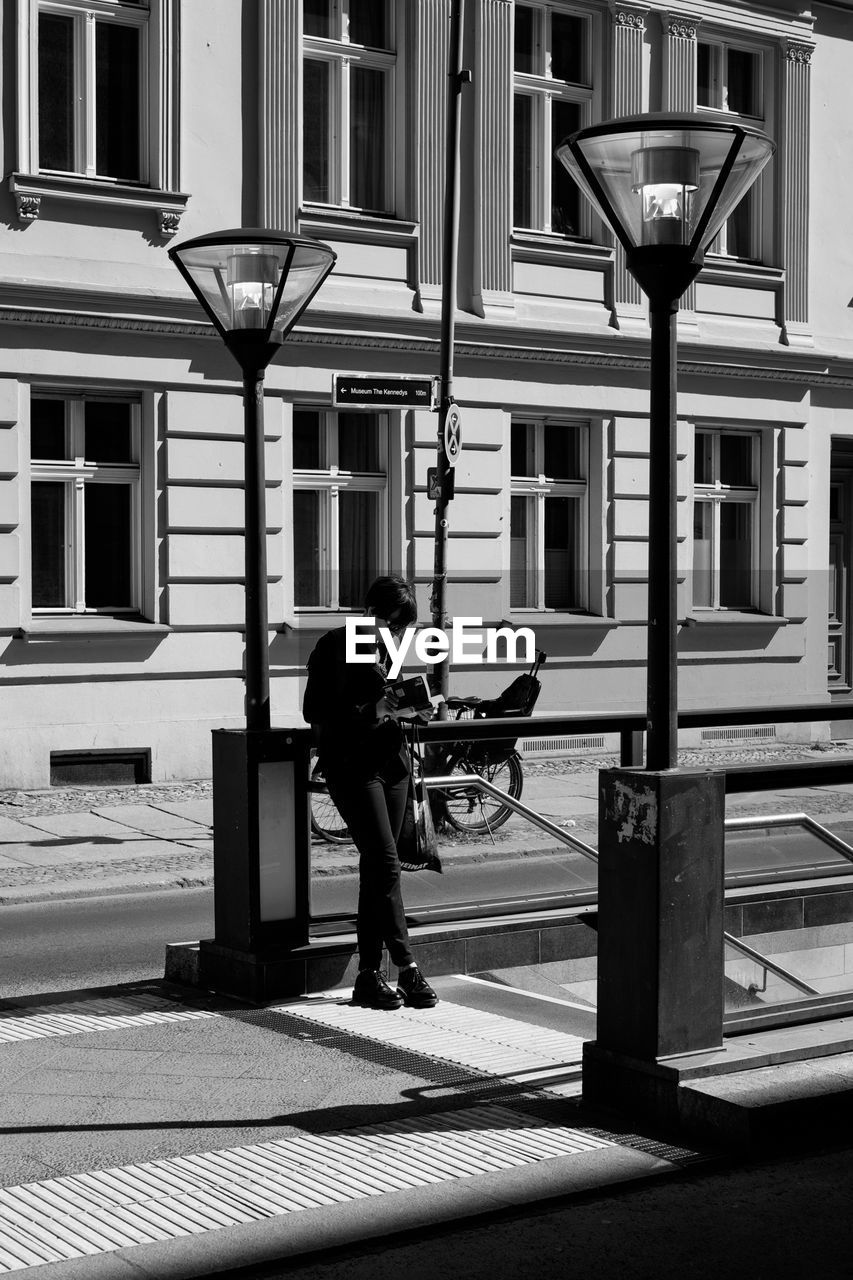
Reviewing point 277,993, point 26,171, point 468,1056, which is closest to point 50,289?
point 26,171

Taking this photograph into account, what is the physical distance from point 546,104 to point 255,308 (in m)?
13.0

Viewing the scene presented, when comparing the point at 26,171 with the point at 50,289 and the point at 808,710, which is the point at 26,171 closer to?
the point at 50,289

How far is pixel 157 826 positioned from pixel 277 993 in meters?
6.84

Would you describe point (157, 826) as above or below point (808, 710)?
below

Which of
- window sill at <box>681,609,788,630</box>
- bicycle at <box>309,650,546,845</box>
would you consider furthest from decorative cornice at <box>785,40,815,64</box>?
bicycle at <box>309,650,546,845</box>

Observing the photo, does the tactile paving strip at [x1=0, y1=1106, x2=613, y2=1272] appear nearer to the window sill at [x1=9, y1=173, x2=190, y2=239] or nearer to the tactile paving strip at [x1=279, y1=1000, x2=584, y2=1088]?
the tactile paving strip at [x1=279, y1=1000, x2=584, y2=1088]

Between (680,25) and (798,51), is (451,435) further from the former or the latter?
(798,51)

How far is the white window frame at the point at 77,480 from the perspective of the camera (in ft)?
55.1

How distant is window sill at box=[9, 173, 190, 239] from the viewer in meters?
16.2

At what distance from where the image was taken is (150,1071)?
259 inches

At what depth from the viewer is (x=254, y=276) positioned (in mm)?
8258

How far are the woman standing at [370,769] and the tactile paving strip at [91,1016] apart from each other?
2.53 feet

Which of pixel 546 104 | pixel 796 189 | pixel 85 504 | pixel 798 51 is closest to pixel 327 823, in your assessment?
pixel 85 504

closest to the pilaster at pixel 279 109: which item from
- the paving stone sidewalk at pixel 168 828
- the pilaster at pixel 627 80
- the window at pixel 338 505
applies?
the window at pixel 338 505
